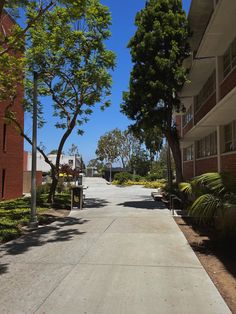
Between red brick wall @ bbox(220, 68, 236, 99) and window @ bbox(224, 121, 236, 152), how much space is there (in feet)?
4.92

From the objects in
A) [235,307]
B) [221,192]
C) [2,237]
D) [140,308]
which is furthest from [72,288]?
[2,237]

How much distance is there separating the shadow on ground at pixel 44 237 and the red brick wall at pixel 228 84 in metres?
7.14

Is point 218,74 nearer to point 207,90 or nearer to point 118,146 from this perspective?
point 207,90

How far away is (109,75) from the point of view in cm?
1947

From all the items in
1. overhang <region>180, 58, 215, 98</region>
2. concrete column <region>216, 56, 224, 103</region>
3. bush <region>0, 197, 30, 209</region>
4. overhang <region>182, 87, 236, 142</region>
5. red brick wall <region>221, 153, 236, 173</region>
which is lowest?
bush <region>0, 197, 30, 209</region>

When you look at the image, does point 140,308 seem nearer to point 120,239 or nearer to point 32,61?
point 120,239

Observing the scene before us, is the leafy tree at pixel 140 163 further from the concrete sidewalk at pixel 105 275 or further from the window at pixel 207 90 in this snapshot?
the concrete sidewalk at pixel 105 275

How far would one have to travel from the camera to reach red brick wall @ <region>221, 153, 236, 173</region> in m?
14.2

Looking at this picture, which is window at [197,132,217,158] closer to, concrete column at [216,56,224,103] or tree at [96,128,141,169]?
concrete column at [216,56,224,103]

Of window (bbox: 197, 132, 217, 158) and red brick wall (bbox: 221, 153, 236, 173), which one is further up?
window (bbox: 197, 132, 217, 158)

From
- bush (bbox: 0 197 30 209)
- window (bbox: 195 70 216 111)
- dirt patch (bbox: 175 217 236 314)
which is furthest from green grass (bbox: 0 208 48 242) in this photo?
window (bbox: 195 70 216 111)

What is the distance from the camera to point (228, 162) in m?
15.1

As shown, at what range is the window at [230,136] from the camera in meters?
15.5

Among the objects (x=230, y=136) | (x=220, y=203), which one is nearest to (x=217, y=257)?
(x=220, y=203)
